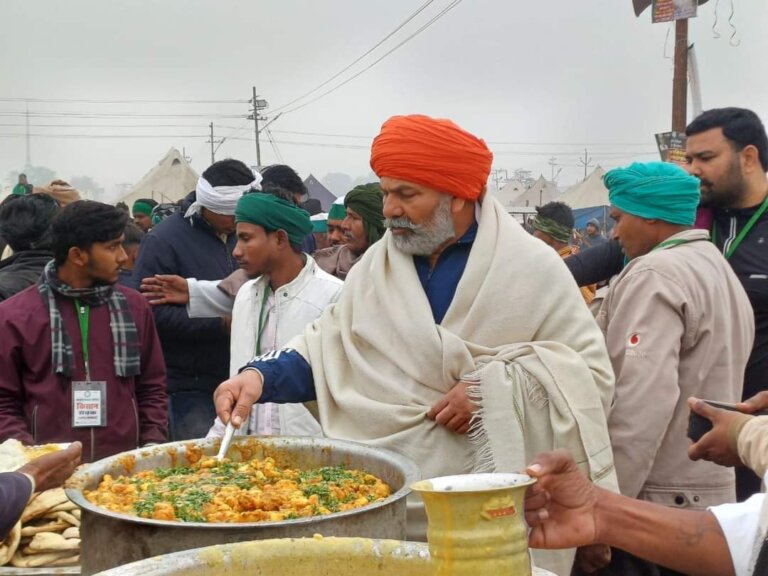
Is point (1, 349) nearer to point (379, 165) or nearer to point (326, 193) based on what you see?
point (379, 165)

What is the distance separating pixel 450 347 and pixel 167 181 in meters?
24.1

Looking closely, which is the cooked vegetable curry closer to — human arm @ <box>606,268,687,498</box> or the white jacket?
the white jacket

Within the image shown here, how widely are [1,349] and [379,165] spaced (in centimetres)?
191

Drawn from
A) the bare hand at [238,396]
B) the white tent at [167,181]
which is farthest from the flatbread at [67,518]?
the white tent at [167,181]

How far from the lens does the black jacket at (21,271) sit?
4.75 meters

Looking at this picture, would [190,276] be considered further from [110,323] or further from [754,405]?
[754,405]

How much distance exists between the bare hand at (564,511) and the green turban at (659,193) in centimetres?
183

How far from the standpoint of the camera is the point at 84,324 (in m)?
4.02

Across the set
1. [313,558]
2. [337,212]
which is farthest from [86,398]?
[337,212]

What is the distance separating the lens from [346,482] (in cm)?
270

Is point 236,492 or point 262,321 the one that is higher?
point 262,321

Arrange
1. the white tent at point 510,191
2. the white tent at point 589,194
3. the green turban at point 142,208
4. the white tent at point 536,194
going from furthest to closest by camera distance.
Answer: the white tent at point 510,191, the white tent at point 536,194, the white tent at point 589,194, the green turban at point 142,208

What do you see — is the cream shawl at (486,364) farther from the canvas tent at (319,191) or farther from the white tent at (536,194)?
the white tent at (536,194)

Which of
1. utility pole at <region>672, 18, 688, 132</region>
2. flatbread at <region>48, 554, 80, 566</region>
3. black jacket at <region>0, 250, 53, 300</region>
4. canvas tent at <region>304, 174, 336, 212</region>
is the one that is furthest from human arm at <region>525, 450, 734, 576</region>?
canvas tent at <region>304, 174, 336, 212</region>
